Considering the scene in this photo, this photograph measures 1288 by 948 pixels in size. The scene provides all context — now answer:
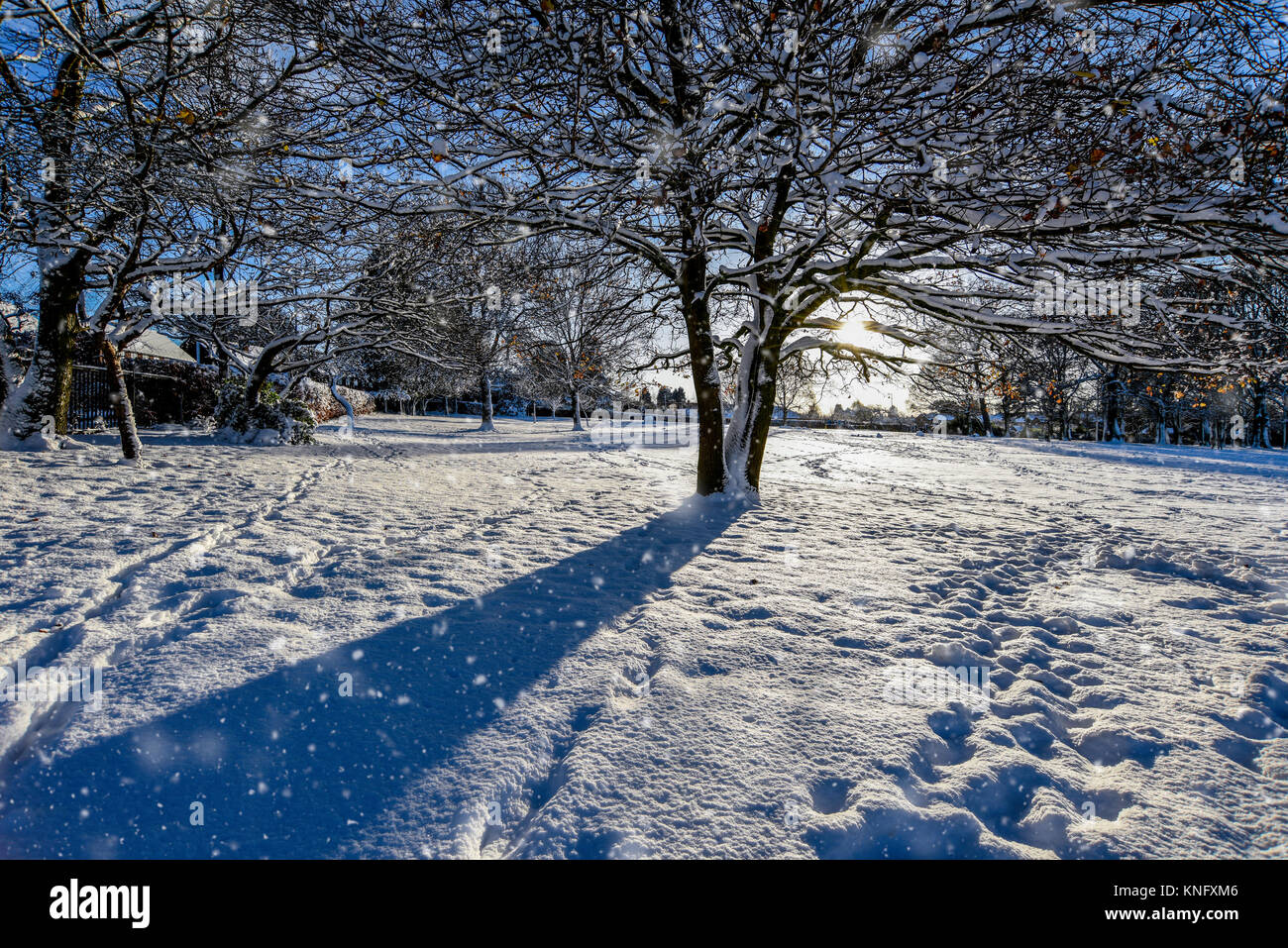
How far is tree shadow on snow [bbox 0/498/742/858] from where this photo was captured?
1.75 meters

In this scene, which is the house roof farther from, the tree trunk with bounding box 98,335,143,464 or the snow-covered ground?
the snow-covered ground

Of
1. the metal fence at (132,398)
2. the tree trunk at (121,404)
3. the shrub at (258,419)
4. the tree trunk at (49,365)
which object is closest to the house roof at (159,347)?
the metal fence at (132,398)

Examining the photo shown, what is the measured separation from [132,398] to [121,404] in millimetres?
9368

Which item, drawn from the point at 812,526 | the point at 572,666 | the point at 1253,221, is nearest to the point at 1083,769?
the point at 572,666

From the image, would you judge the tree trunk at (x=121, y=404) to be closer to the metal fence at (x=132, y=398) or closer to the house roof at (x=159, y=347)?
the metal fence at (x=132, y=398)

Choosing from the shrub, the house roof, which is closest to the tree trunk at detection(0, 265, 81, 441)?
the shrub

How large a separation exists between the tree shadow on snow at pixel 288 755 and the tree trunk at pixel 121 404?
829 centimetres

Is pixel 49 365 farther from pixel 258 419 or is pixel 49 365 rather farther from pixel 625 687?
pixel 625 687

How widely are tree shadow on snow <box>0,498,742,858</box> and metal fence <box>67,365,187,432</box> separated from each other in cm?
1565

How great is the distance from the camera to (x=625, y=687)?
2.77 m

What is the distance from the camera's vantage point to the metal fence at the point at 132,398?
538 inches

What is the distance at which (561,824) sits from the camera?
5.96 feet
